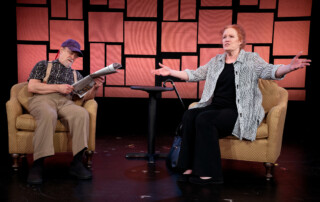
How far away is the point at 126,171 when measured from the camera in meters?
3.40

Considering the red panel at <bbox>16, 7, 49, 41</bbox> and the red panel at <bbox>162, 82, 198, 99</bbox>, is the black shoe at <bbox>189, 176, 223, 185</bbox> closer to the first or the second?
the red panel at <bbox>162, 82, 198, 99</bbox>

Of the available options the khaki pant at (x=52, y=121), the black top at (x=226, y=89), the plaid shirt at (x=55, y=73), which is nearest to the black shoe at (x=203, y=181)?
the black top at (x=226, y=89)

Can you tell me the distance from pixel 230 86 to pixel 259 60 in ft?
1.18

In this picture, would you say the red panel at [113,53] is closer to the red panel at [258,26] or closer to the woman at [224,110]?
the red panel at [258,26]

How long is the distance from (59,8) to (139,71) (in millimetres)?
1642

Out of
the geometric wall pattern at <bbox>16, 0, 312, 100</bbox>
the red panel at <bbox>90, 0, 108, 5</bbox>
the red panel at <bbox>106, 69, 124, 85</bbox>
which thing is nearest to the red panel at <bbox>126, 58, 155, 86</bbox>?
the geometric wall pattern at <bbox>16, 0, 312, 100</bbox>

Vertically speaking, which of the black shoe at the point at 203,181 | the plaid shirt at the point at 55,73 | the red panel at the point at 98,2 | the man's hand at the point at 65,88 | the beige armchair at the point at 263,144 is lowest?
the black shoe at the point at 203,181

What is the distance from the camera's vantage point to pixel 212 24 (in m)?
5.53

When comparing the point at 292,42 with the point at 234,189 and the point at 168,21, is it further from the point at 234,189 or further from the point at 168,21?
the point at 234,189

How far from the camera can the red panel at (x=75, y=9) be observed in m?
5.57

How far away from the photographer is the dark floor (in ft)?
8.86

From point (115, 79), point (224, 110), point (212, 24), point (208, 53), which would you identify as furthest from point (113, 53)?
point (224, 110)

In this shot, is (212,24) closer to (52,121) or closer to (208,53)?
(208,53)

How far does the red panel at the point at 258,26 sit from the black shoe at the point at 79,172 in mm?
3555
